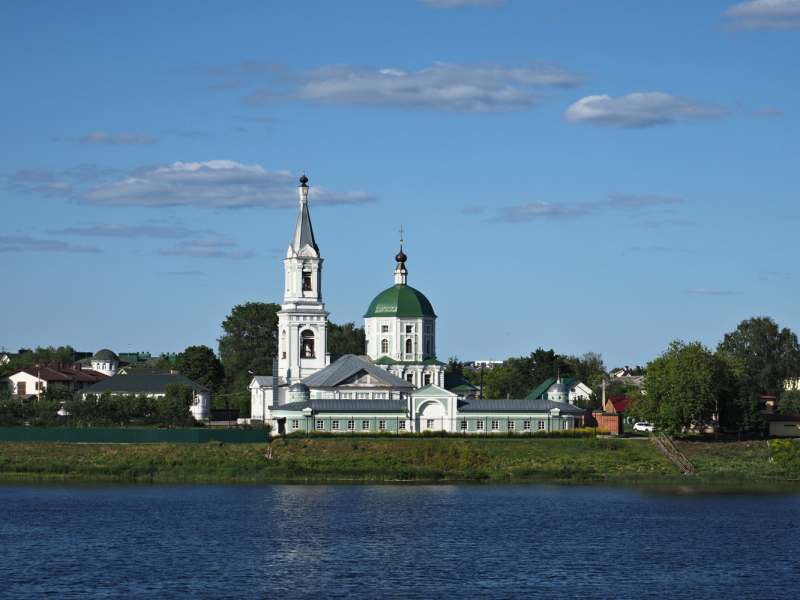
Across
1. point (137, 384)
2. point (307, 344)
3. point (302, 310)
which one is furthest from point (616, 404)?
point (137, 384)

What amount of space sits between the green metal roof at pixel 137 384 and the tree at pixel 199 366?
49.9ft

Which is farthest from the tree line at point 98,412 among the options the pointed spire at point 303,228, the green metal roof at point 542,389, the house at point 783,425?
the house at point 783,425

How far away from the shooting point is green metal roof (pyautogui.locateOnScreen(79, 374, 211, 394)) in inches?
4240

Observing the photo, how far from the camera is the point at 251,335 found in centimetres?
14088

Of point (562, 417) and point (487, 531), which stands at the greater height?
point (562, 417)

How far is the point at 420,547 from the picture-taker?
1790 inches

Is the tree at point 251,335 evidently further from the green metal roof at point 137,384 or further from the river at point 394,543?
the river at point 394,543

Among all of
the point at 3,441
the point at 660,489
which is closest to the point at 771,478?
the point at 660,489

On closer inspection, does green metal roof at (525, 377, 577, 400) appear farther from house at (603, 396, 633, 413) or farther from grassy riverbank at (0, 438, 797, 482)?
grassy riverbank at (0, 438, 797, 482)

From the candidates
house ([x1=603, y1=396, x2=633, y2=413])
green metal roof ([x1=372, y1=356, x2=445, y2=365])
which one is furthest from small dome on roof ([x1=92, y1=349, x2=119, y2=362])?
house ([x1=603, y1=396, x2=633, y2=413])

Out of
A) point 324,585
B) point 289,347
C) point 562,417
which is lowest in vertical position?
point 324,585

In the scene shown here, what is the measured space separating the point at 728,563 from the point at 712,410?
4278cm

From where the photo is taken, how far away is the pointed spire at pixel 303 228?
94625 mm

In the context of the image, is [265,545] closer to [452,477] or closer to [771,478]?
[452,477]
